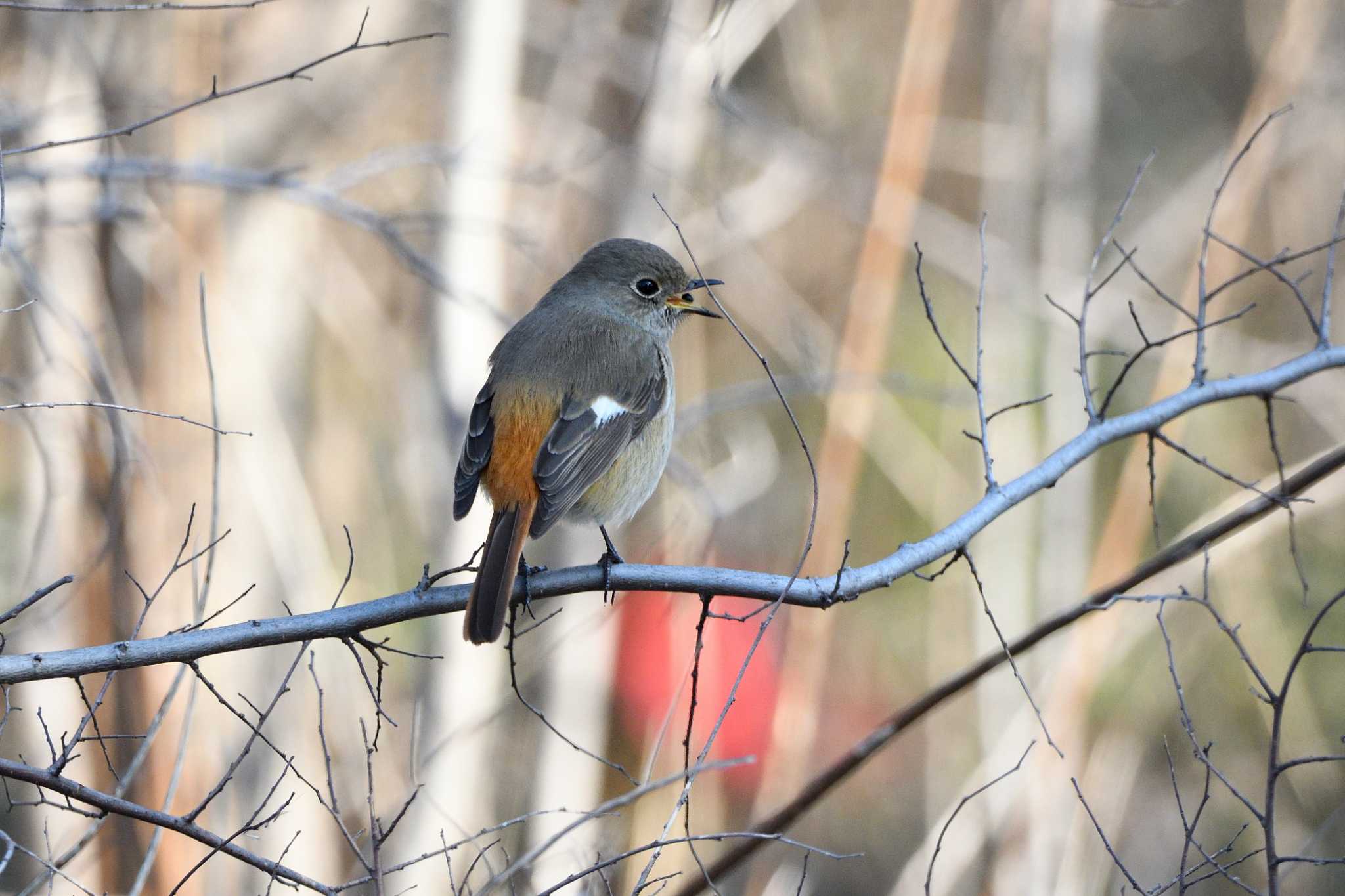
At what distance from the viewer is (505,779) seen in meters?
6.07

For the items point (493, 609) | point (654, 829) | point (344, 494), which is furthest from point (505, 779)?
point (493, 609)

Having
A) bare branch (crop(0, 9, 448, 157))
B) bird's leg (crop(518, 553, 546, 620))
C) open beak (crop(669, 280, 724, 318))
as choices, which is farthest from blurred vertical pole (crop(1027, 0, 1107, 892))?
bare branch (crop(0, 9, 448, 157))

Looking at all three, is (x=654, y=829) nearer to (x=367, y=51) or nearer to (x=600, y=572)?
(x=600, y=572)

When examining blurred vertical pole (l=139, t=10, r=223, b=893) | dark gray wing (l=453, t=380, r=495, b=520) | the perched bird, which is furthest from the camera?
blurred vertical pole (l=139, t=10, r=223, b=893)

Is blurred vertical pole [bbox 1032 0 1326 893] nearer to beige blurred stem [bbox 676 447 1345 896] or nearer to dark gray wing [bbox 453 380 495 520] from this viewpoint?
beige blurred stem [bbox 676 447 1345 896]

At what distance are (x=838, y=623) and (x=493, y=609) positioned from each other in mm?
5579

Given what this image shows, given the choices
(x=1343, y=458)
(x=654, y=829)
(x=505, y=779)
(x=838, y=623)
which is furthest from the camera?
(x=838, y=623)

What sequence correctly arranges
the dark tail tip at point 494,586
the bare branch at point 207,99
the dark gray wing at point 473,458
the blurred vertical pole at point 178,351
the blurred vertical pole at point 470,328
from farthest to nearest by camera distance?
1. the blurred vertical pole at point 470,328
2. the blurred vertical pole at point 178,351
3. the dark gray wing at point 473,458
4. the dark tail tip at point 494,586
5. the bare branch at point 207,99

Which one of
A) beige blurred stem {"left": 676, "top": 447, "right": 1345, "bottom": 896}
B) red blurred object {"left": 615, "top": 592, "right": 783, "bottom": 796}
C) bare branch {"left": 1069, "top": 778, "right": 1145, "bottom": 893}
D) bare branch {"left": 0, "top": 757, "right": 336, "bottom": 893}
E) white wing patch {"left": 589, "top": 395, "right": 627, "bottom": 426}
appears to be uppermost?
red blurred object {"left": 615, "top": 592, "right": 783, "bottom": 796}

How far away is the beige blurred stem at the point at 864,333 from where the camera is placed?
15.4 ft

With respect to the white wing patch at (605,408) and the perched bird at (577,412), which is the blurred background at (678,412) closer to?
the perched bird at (577,412)

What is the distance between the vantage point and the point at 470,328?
5.21 meters

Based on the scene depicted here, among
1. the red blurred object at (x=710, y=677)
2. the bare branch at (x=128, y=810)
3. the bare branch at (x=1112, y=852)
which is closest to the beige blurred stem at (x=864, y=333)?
the red blurred object at (x=710, y=677)

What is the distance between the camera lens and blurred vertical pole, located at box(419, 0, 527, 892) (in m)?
5.11
